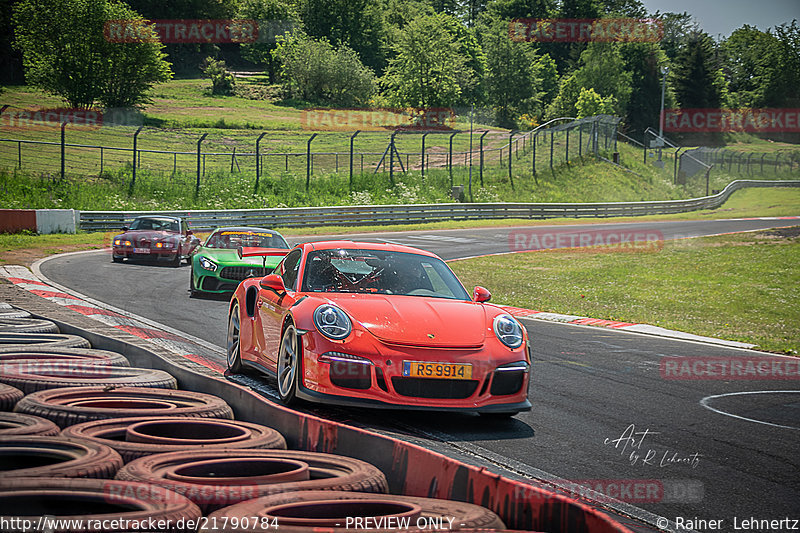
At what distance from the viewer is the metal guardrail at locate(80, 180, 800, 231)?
33037 mm

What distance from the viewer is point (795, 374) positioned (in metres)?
9.63

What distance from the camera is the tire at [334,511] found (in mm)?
3045

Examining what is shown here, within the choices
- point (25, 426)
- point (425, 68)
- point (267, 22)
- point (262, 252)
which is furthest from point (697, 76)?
point (25, 426)

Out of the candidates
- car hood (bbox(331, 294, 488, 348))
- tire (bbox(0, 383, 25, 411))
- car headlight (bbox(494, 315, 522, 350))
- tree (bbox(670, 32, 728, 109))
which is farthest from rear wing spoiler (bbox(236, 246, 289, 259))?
tree (bbox(670, 32, 728, 109))

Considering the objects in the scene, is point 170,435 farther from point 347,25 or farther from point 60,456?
point 347,25

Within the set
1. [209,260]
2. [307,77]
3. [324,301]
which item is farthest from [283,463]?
[307,77]

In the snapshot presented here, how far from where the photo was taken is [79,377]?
21.2 ft

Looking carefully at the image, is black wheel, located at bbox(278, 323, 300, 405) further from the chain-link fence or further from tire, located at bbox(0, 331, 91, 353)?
the chain-link fence

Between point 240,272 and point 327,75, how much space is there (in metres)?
80.9

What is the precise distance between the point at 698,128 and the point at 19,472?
357 feet

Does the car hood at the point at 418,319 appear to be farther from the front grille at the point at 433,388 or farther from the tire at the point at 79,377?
the tire at the point at 79,377

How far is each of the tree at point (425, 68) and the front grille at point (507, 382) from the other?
270ft

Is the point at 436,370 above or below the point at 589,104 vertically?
below

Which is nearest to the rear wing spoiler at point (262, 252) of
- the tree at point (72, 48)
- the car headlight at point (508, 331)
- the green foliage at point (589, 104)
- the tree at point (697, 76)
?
the car headlight at point (508, 331)
